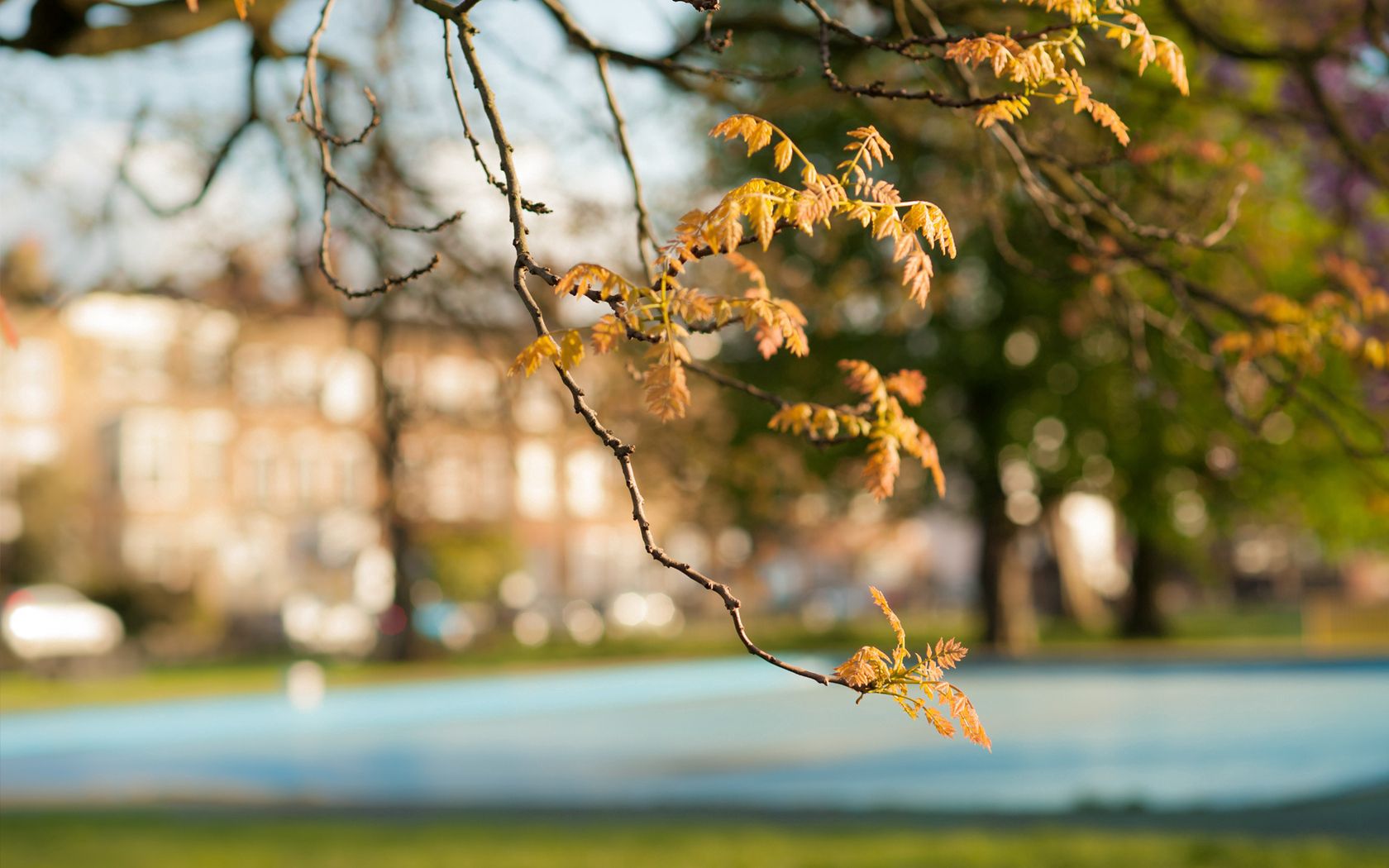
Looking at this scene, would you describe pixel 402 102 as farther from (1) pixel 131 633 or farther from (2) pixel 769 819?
(1) pixel 131 633

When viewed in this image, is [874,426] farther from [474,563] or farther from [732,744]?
[474,563]

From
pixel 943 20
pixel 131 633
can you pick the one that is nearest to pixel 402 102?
pixel 943 20

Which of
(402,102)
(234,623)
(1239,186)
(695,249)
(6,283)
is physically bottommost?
(234,623)

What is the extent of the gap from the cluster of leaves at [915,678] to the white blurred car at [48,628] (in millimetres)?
29686

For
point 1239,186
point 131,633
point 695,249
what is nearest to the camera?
point 695,249

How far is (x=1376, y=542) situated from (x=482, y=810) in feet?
77.5

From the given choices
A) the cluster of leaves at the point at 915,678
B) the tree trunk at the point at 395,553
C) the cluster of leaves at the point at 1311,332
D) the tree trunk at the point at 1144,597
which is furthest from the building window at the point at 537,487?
the cluster of leaves at the point at 915,678

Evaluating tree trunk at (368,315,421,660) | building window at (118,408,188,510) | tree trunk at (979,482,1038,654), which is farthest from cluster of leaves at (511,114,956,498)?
building window at (118,408,188,510)

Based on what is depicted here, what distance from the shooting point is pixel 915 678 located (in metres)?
2.82

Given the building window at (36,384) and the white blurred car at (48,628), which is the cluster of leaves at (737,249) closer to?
the white blurred car at (48,628)

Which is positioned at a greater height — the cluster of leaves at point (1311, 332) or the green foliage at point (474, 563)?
the cluster of leaves at point (1311, 332)

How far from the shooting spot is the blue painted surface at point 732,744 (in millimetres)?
13242

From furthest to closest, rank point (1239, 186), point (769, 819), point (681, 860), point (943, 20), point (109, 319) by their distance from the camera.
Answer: point (109, 319)
point (769, 819)
point (681, 860)
point (943, 20)
point (1239, 186)

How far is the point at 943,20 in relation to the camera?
5785 mm
